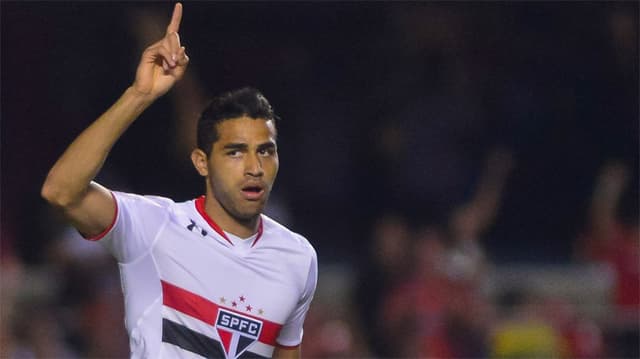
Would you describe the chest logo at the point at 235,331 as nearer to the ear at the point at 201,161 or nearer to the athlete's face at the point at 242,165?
the athlete's face at the point at 242,165

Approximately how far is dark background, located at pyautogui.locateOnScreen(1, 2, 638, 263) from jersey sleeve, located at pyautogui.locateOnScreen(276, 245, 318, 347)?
429 cm

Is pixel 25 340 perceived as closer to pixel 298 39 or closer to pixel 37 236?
pixel 37 236

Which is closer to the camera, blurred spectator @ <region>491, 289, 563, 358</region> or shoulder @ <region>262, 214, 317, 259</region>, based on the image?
shoulder @ <region>262, 214, 317, 259</region>

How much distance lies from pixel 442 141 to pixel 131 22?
282 cm

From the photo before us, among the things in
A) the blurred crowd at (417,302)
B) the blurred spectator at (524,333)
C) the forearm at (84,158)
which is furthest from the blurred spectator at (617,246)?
the forearm at (84,158)

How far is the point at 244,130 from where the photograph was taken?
177 inches

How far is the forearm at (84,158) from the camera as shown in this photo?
3.96 metres

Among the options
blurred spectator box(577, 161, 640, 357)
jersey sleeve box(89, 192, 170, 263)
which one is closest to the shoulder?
jersey sleeve box(89, 192, 170, 263)

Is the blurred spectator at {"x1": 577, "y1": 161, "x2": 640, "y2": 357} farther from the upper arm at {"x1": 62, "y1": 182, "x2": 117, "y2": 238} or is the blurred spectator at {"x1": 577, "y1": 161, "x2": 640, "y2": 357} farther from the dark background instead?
the upper arm at {"x1": 62, "y1": 182, "x2": 117, "y2": 238}

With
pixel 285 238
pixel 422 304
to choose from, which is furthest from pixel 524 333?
pixel 285 238

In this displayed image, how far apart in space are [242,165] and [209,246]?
0.31 meters

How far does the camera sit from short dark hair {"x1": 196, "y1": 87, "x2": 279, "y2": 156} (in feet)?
14.9

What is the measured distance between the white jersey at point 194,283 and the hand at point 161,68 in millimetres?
400

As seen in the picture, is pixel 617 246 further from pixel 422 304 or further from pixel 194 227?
pixel 194 227
